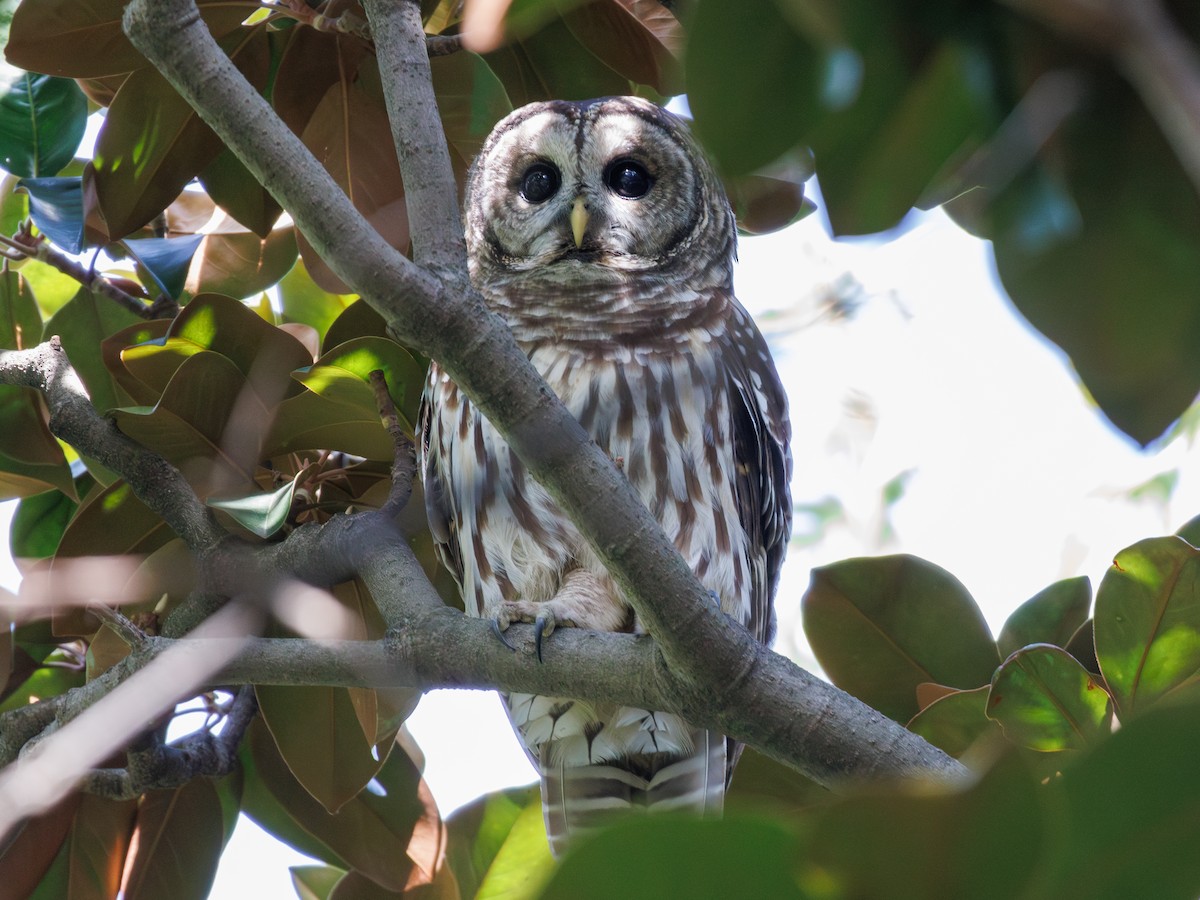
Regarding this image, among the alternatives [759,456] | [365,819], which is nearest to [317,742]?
[365,819]

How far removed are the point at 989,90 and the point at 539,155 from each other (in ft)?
9.31

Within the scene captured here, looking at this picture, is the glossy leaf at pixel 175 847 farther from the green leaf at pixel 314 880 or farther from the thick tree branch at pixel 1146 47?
the thick tree branch at pixel 1146 47

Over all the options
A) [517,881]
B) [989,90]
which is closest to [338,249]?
[989,90]

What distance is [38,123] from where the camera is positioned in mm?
2656

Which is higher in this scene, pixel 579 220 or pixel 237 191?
pixel 579 220

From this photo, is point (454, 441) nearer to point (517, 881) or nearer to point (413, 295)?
point (517, 881)

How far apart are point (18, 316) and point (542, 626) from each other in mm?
1492

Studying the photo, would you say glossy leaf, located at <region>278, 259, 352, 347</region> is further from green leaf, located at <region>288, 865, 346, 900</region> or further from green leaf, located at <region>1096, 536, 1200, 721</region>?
green leaf, located at <region>1096, 536, 1200, 721</region>

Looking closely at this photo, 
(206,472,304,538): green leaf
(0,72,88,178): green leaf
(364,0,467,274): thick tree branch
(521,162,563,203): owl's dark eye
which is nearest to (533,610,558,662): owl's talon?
(206,472,304,538): green leaf

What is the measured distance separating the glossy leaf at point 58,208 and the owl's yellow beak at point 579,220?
3.98ft

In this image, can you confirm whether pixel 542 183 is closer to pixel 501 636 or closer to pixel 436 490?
pixel 436 490

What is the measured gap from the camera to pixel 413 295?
1548 mm

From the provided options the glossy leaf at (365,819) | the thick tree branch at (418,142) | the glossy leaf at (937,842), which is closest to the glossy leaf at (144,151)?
the thick tree branch at (418,142)

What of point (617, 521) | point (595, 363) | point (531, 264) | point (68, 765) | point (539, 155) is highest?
point (539, 155)
